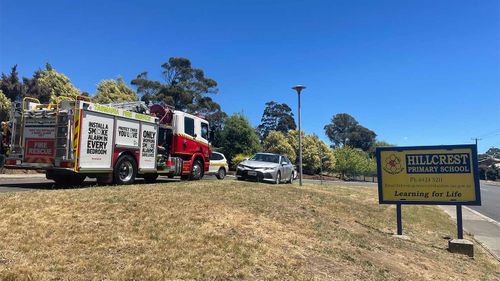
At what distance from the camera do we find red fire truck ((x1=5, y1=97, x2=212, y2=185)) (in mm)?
10781

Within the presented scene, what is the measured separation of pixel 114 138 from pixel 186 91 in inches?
1812

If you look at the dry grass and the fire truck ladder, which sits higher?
the fire truck ladder

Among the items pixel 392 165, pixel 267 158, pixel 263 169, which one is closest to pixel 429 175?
pixel 392 165

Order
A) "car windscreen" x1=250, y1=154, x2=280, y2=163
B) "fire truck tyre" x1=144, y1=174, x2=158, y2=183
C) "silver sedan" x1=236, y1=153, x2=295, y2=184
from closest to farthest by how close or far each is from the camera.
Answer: "fire truck tyre" x1=144, y1=174, x2=158, y2=183 < "silver sedan" x1=236, y1=153, x2=295, y2=184 < "car windscreen" x1=250, y1=154, x2=280, y2=163

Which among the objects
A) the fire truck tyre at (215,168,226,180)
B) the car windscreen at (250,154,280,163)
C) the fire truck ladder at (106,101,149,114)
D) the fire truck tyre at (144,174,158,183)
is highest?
the fire truck ladder at (106,101,149,114)

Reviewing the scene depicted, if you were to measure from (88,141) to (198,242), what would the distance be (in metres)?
6.39

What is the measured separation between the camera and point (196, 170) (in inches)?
643

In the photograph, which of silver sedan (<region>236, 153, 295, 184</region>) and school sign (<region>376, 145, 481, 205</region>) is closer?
school sign (<region>376, 145, 481, 205</region>)

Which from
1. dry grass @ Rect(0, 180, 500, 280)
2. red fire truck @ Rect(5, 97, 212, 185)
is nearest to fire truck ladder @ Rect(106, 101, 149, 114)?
red fire truck @ Rect(5, 97, 212, 185)

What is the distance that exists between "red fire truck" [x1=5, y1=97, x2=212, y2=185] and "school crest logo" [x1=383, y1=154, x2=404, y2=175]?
7.46 metres

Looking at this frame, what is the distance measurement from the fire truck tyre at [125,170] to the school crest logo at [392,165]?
297 inches

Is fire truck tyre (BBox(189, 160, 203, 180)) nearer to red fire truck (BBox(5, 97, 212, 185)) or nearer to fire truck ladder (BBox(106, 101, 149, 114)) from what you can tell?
red fire truck (BBox(5, 97, 212, 185))

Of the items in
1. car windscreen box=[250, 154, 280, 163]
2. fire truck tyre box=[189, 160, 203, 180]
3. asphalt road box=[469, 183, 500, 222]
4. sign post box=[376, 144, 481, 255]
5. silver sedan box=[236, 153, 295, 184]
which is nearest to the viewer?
sign post box=[376, 144, 481, 255]

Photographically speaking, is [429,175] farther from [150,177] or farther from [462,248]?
[150,177]
